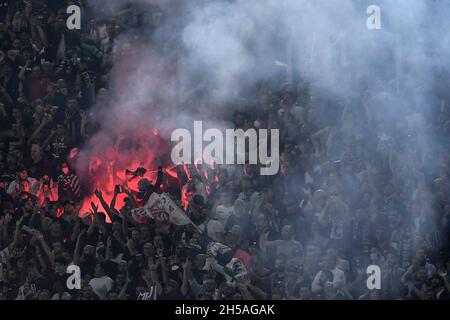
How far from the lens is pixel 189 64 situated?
897 cm

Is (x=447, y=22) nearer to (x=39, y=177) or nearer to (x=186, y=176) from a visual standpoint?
A: (x=186, y=176)

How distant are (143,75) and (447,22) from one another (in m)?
2.99

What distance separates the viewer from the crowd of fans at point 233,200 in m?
8.52

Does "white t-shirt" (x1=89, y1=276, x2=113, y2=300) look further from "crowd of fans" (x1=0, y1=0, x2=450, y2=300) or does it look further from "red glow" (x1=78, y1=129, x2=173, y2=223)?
"red glow" (x1=78, y1=129, x2=173, y2=223)

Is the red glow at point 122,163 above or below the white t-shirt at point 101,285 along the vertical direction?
above

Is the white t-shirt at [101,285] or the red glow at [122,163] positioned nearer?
the white t-shirt at [101,285]

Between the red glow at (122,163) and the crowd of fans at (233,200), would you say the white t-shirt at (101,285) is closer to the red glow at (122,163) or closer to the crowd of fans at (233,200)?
the crowd of fans at (233,200)

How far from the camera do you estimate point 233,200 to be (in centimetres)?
873

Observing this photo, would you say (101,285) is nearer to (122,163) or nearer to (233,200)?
(122,163)

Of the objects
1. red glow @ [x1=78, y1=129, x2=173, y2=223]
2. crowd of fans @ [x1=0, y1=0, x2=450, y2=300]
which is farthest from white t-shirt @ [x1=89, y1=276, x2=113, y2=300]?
red glow @ [x1=78, y1=129, x2=173, y2=223]

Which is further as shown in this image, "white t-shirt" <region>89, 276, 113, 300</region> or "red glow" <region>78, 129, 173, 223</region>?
"red glow" <region>78, 129, 173, 223</region>

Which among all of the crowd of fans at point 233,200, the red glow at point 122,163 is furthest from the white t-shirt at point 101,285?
the red glow at point 122,163

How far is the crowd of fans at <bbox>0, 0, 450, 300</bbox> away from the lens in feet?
27.9

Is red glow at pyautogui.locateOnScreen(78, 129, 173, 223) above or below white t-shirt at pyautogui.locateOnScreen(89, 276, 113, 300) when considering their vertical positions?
above
